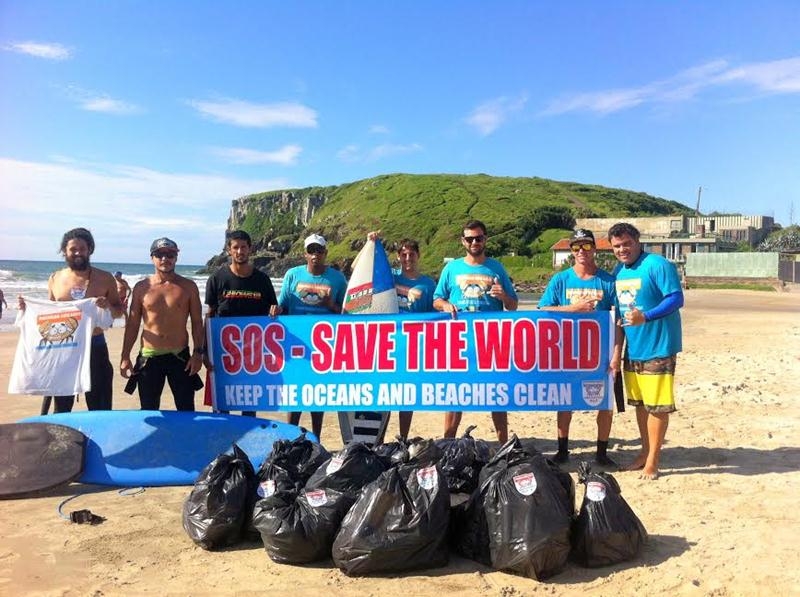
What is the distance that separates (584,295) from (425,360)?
4.91 feet

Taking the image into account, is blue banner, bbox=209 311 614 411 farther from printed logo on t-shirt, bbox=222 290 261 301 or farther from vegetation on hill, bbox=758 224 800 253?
vegetation on hill, bbox=758 224 800 253

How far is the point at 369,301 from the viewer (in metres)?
5.51

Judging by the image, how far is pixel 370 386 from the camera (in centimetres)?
531

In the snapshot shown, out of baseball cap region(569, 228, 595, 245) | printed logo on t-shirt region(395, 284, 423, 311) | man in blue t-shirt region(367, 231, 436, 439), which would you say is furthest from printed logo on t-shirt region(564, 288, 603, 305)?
printed logo on t-shirt region(395, 284, 423, 311)

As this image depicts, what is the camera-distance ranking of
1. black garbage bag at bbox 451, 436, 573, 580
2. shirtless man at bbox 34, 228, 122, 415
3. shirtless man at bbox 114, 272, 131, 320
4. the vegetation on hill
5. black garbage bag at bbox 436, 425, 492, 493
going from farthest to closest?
the vegetation on hill → shirtless man at bbox 114, 272, 131, 320 → shirtless man at bbox 34, 228, 122, 415 → black garbage bag at bbox 436, 425, 492, 493 → black garbage bag at bbox 451, 436, 573, 580

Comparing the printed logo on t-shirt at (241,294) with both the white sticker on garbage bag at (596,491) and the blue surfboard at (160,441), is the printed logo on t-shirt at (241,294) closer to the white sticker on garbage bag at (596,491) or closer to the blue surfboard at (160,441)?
the blue surfboard at (160,441)

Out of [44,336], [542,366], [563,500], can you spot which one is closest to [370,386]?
[542,366]

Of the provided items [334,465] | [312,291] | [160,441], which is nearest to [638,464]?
[334,465]

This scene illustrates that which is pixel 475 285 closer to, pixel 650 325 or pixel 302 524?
pixel 650 325

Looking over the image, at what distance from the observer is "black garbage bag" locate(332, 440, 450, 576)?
10.8ft

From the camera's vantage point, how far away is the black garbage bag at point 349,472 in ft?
11.9

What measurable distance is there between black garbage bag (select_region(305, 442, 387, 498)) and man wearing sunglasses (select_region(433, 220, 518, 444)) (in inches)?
69.8

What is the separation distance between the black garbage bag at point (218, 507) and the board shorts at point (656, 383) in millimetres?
3089

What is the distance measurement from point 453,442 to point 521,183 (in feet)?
437
